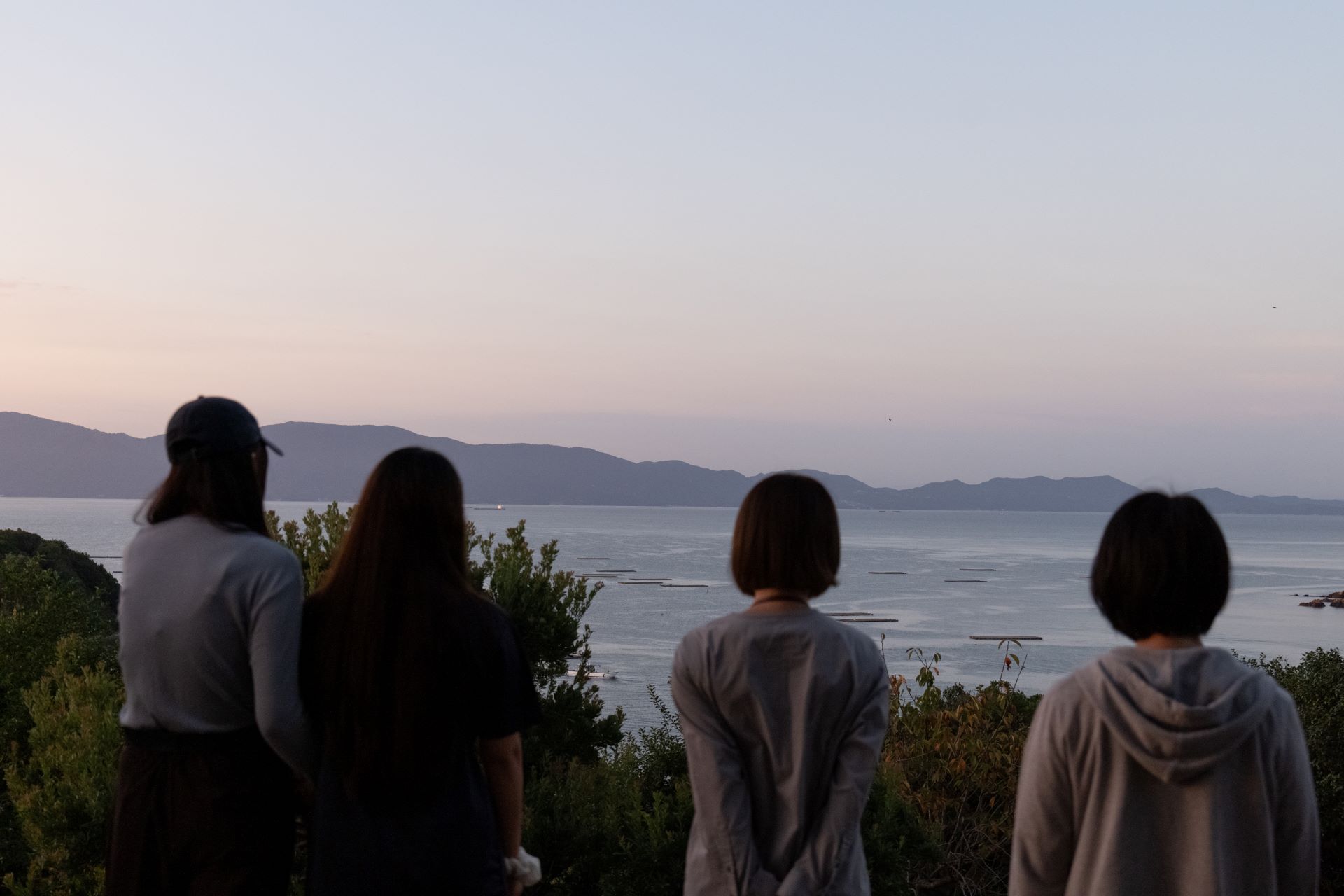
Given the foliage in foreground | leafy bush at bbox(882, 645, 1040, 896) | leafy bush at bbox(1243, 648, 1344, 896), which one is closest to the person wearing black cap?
the foliage in foreground

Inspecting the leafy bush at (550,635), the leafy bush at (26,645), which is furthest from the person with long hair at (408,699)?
the leafy bush at (26,645)

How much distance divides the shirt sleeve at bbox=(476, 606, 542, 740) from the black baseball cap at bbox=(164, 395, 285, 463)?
0.78 meters

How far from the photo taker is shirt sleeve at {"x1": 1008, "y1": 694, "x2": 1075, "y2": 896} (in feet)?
7.94

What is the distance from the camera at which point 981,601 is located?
72.2m

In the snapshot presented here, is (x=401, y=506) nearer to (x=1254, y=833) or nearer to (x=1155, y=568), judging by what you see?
(x=1155, y=568)

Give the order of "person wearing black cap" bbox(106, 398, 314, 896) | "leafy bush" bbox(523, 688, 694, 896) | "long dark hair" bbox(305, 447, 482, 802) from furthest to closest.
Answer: "leafy bush" bbox(523, 688, 694, 896), "person wearing black cap" bbox(106, 398, 314, 896), "long dark hair" bbox(305, 447, 482, 802)

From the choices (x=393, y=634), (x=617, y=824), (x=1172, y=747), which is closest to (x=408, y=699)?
(x=393, y=634)

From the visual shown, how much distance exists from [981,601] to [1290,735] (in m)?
72.7

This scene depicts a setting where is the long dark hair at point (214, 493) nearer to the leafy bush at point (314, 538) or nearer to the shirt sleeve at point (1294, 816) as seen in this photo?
the shirt sleeve at point (1294, 816)

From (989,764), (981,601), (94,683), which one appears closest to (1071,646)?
(981,601)

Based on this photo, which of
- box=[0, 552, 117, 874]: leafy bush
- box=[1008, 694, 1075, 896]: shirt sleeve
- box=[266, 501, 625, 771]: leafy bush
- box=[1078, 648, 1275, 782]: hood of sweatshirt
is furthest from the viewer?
box=[0, 552, 117, 874]: leafy bush

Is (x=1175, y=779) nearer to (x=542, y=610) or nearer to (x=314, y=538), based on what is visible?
(x=542, y=610)

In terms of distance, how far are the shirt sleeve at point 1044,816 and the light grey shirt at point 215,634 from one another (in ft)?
5.43

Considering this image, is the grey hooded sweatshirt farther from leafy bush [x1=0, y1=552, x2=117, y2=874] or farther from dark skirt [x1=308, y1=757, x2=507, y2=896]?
leafy bush [x1=0, y1=552, x2=117, y2=874]
